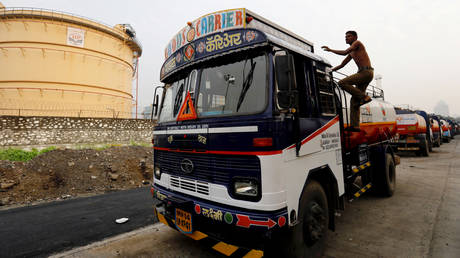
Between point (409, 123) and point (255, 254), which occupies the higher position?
point (409, 123)

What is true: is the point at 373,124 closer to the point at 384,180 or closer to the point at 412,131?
the point at 384,180

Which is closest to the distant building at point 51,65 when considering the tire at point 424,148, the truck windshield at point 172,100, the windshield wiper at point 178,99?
the truck windshield at point 172,100

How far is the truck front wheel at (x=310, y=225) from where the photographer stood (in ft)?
8.52

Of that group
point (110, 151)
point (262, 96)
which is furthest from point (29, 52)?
point (262, 96)

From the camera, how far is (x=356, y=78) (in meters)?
4.48

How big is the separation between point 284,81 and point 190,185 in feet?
5.90

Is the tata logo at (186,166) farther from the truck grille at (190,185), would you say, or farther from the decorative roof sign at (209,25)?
the decorative roof sign at (209,25)

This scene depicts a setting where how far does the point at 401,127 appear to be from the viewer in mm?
14391

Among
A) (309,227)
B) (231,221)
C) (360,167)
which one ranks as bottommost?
(309,227)

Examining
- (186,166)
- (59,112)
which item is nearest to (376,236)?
(186,166)

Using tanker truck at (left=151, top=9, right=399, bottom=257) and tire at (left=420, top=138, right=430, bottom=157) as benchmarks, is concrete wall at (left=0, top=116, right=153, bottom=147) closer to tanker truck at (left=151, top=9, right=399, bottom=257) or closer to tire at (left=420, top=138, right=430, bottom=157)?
tanker truck at (left=151, top=9, right=399, bottom=257)

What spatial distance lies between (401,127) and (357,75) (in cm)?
1303

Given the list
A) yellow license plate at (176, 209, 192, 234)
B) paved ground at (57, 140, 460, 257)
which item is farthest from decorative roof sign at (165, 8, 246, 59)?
paved ground at (57, 140, 460, 257)

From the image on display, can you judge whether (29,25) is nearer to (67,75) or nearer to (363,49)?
(67,75)
